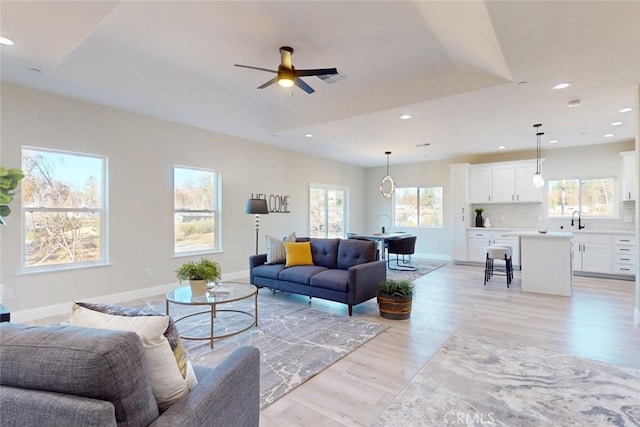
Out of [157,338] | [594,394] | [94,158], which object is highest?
[94,158]

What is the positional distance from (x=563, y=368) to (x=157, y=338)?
301 cm

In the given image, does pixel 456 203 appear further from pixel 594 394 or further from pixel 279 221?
pixel 594 394

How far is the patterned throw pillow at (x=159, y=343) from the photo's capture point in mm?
1106

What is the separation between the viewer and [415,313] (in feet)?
12.9

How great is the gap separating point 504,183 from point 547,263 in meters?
2.89

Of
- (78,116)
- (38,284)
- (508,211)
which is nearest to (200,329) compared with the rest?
(38,284)

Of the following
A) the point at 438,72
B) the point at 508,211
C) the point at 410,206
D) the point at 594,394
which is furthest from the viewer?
the point at 410,206

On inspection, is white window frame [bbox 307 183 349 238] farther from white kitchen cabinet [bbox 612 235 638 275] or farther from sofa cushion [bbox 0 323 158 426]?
sofa cushion [bbox 0 323 158 426]

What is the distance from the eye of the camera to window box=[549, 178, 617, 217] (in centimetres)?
641

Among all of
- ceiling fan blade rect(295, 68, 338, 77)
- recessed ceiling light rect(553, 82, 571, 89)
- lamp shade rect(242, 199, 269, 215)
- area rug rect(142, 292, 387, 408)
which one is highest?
recessed ceiling light rect(553, 82, 571, 89)

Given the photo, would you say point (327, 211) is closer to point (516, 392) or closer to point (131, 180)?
point (131, 180)

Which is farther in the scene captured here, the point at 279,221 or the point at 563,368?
the point at 279,221

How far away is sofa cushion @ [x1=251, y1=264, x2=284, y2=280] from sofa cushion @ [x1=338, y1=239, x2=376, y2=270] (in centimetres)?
89

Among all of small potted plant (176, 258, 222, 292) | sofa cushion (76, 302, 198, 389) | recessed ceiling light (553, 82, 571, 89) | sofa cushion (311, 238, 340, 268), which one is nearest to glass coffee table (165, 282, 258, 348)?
small potted plant (176, 258, 222, 292)
